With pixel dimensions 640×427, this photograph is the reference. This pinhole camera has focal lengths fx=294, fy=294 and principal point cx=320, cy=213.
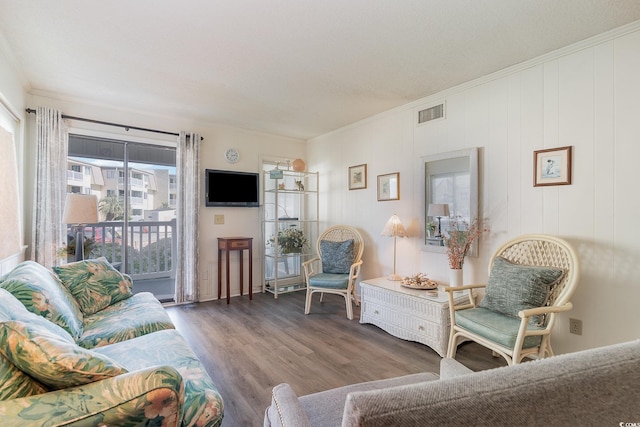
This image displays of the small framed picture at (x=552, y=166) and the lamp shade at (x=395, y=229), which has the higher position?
the small framed picture at (x=552, y=166)

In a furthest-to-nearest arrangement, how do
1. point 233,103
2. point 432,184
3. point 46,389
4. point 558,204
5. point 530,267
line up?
point 233,103 < point 432,184 < point 558,204 < point 530,267 < point 46,389

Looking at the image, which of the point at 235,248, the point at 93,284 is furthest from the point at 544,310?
the point at 235,248

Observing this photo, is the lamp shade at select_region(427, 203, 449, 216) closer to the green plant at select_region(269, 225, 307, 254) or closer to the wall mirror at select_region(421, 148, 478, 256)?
the wall mirror at select_region(421, 148, 478, 256)

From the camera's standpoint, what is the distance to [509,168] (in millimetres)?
2730

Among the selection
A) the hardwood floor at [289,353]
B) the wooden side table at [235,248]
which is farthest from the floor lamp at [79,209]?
the wooden side table at [235,248]

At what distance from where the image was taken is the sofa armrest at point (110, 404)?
857 mm

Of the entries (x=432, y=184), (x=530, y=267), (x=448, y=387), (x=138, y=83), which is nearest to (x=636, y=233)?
(x=530, y=267)

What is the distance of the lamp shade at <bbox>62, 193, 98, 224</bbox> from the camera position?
9.43 feet

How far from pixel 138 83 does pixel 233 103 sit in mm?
986

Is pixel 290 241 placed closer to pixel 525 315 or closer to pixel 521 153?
pixel 521 153

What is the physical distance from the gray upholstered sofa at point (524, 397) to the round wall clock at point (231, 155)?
4387mm

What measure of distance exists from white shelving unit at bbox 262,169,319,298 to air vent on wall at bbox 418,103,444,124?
206 centimetres

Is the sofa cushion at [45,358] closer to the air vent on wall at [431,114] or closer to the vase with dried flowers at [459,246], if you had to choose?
the vase with dried flowers at [459,246]

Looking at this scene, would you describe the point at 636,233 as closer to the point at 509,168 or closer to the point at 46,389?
the point at 509,168
